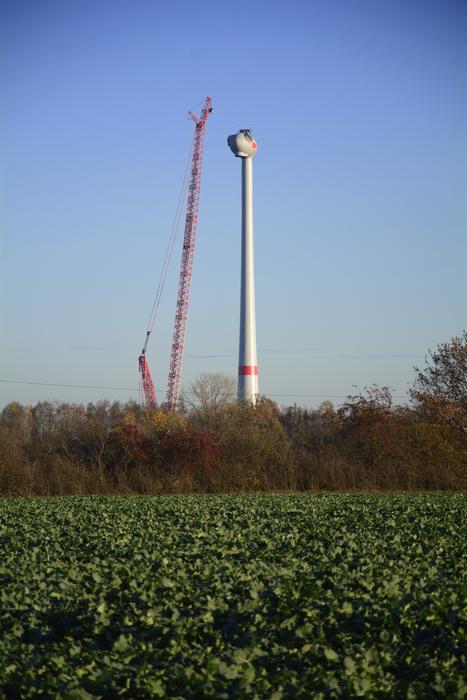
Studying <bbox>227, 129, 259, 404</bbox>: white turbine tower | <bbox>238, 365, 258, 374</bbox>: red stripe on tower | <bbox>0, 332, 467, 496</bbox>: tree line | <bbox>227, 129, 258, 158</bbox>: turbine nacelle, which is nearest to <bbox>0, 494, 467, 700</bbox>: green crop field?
<bbox>0, 332, 467, 496</bbox>: tree line

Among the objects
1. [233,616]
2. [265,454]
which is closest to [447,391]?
[265,454]

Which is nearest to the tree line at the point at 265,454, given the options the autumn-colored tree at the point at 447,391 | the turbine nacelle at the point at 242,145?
the autumn-colored tree at the point at 447,391

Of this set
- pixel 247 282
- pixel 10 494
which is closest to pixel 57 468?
→ pixel 10 494

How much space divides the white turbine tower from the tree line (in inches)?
735

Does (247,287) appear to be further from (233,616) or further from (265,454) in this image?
(233,616)

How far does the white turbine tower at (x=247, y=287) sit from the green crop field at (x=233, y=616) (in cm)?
4759

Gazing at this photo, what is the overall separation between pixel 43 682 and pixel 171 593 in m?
3.30

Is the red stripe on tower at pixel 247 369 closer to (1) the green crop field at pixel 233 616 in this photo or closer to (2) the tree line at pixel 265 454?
(2) the tree line at pixel 265 454

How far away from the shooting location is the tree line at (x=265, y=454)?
40.4 meters

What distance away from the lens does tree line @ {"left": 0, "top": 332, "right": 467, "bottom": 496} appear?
40.4m

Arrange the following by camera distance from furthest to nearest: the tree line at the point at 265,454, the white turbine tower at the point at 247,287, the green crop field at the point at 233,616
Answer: the white turbine tower at the point at 247,287 < the tree line at the point at 265,454 < the green crop field at the point at 233,616

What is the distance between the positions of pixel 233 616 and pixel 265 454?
33.8 metres

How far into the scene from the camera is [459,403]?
149ft

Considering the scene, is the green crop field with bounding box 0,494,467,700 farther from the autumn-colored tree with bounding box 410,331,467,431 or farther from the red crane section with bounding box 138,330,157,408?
the red crane section with bounding box 138,330,157,408
